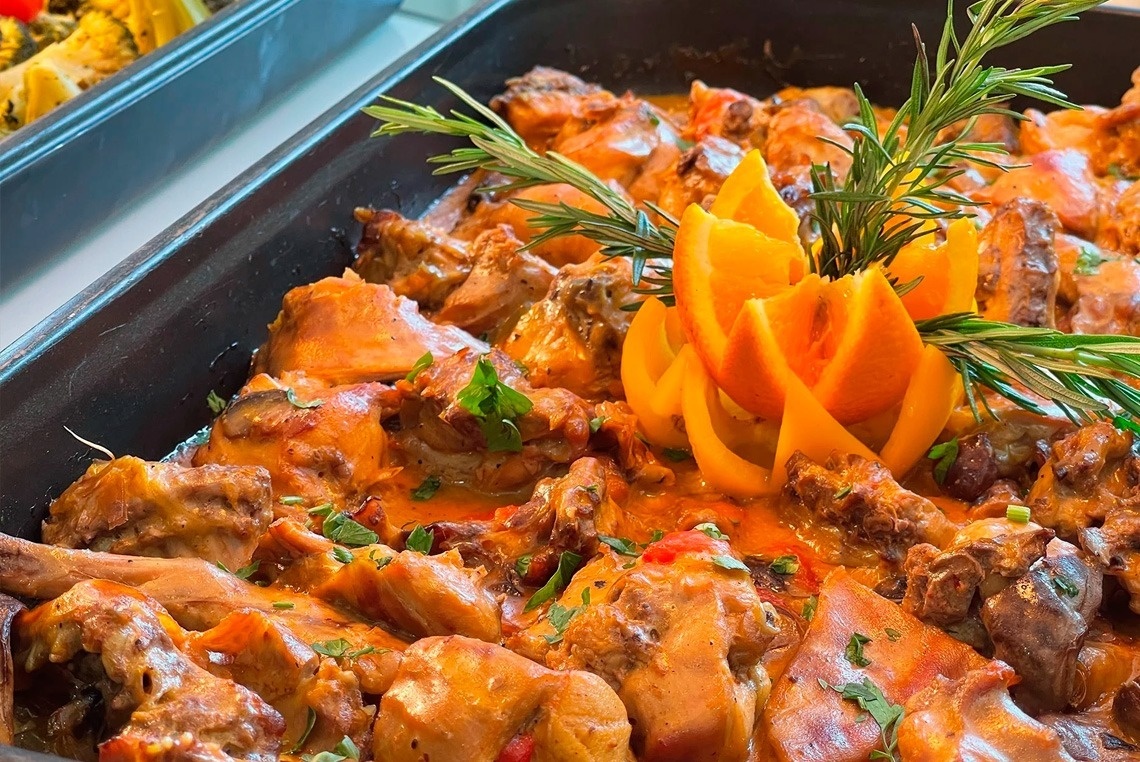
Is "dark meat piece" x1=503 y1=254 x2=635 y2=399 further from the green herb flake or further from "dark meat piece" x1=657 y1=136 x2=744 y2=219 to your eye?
"dark meat piece" x1=657 y1=136 x2=744 y2=219

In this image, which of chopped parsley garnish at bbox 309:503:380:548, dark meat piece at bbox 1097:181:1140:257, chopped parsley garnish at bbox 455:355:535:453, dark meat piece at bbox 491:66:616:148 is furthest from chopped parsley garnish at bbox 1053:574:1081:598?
dark meat piece at bbox 491:66:616:148

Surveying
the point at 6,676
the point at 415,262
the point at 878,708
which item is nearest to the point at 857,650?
the point at 878,708

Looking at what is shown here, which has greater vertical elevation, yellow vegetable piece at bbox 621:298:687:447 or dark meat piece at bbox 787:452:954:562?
yellow vegetable piece at bbox 621:298:687:447

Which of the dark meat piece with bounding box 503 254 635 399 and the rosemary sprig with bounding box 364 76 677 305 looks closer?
the rosemary sprig with bounding box 364 76 677 305

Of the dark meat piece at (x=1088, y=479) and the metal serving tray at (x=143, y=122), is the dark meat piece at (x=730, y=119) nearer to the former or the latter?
the metal serving tray at (x=143, y=122)

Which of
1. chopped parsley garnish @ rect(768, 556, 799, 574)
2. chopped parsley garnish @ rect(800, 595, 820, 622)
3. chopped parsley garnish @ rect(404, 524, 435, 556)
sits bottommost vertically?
chopped parsley garnish @ rect(768, 556, 799, 574)
